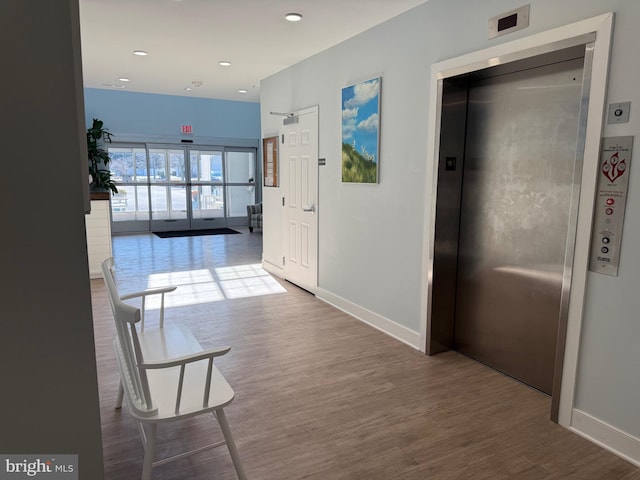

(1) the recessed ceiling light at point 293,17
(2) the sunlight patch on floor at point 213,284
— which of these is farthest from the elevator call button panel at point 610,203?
(2) the sunlight patch on floor at point 213,284

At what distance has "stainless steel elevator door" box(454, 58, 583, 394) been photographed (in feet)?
8.68

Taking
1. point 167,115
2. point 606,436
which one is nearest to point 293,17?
point 606,436

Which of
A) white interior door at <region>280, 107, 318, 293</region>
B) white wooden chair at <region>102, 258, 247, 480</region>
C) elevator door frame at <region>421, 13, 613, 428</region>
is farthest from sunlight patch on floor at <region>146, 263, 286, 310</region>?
elevator door frame at <region>421, 13, 613, 428</region>

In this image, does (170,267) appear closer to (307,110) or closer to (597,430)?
(307,110)

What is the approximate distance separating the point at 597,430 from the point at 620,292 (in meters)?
0.77

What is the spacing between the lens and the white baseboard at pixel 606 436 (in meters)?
2.14

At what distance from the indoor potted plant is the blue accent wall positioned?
11.7 inches

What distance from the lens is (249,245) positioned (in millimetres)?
8117

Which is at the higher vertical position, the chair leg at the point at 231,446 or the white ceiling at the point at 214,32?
the white ceiling at the point at 214,32

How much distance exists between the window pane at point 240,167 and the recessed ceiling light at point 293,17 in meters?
7.09

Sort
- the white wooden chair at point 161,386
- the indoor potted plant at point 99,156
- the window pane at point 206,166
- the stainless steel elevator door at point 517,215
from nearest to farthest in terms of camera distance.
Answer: the white wooden chair at point 161,386, the stainless steel elevator door at point 517,215, the indoor potted plant at point 99,156, the window pane at point 206,166

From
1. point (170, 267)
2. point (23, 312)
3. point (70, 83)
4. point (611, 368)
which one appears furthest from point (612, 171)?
point (170, 267)

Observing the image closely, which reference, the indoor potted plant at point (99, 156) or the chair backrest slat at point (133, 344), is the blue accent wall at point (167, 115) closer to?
the indoor potted plant at point (99, 156)

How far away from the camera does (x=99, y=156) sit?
8141 millimetres
